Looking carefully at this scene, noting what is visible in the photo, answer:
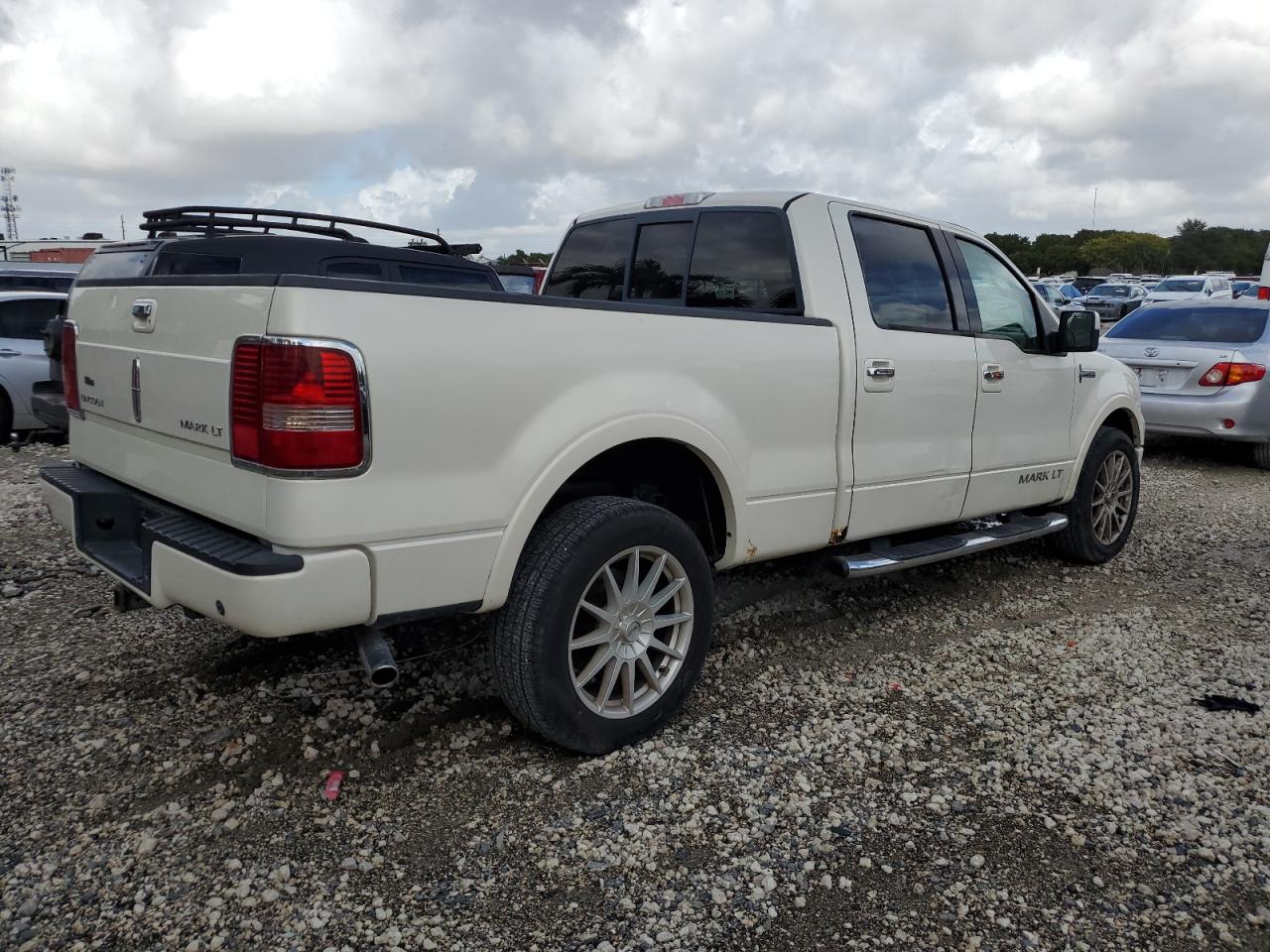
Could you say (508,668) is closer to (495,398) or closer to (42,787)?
(495,398)

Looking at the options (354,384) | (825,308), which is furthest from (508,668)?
(825,308)

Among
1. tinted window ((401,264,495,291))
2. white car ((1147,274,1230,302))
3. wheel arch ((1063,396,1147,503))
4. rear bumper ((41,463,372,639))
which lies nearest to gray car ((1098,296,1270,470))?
wheel arch ((1063,396,1147,503))

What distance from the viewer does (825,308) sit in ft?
12.6

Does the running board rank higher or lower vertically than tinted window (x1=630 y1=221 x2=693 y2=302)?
lower

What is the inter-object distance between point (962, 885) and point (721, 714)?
1.15 metres

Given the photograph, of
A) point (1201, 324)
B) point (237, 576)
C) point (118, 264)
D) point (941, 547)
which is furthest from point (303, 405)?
point (1201, 324)

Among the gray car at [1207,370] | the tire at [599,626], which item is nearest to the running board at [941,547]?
the tire at [599,626]

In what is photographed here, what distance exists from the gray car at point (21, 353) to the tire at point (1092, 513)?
9.04 meters

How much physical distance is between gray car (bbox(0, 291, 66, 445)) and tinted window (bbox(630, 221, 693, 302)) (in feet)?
24.3

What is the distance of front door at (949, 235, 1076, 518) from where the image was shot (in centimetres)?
459

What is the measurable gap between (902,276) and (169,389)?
3006 millimetres

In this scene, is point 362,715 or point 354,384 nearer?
point 354,384

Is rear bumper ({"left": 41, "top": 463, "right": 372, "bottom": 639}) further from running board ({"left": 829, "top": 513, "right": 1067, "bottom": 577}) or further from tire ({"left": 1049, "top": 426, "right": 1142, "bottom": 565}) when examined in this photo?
tire ({"left": 1049, "top": 426, "right": 1142, "bottom": 565})

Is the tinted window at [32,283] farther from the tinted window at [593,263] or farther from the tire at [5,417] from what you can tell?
the tinted window at [593,263]
